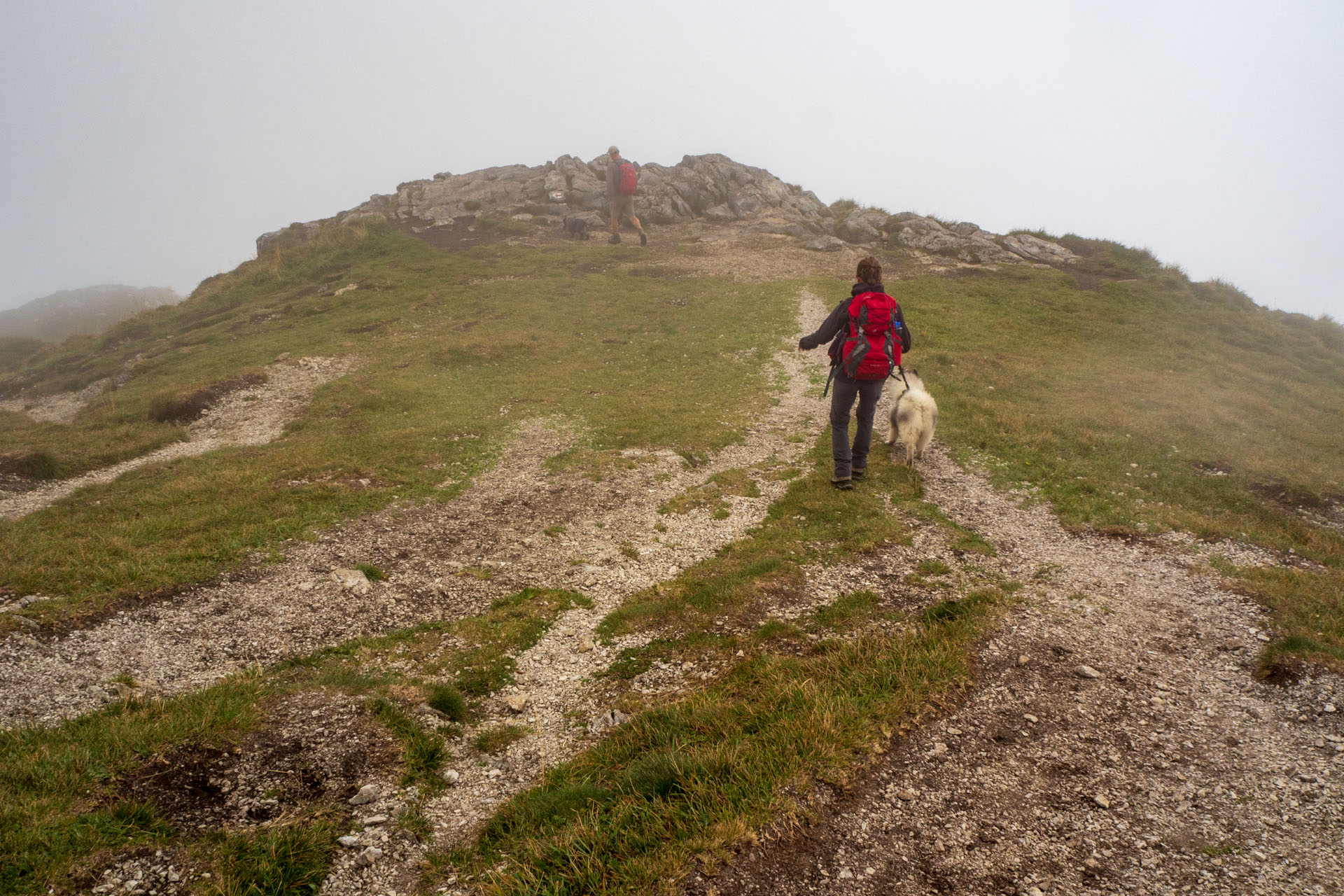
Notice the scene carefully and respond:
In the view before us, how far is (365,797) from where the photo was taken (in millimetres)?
6109

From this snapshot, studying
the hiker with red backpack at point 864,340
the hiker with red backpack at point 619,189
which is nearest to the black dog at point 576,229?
the hiker with red backpack at point 619,189

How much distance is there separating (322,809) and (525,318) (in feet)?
92.0

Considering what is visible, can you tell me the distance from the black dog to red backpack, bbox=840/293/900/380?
38334mm

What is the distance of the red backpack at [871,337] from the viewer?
42.9 ft

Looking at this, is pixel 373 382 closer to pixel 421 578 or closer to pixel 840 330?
pixel 421 578

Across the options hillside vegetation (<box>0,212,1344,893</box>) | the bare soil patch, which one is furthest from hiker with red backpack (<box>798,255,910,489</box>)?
the bare soil patch

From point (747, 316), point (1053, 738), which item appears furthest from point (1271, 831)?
point (747, 316)

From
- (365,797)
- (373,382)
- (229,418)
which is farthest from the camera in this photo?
(373,382)

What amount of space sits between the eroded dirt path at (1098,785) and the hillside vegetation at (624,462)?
1.36 feet

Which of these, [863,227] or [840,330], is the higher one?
[863,227]

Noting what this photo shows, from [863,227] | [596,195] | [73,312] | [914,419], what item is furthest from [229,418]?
[73,312]

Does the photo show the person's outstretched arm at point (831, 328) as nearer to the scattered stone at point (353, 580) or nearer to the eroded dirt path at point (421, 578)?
the eroded dirt path at point (421, 578)

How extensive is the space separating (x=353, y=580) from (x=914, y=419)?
13.2 meters

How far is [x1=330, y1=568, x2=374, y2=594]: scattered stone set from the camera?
11031 millimetres
